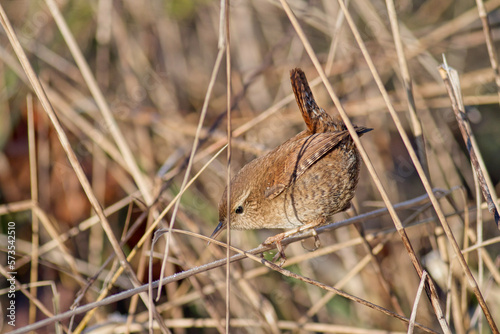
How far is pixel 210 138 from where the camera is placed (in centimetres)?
295

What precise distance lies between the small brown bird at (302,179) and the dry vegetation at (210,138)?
0.61m

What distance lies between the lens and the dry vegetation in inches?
115

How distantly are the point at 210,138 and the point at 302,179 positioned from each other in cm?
117

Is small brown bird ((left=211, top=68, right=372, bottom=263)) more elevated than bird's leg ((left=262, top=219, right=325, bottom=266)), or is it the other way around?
small brown bird ((left=211, top=68, right=372, bottom=263))

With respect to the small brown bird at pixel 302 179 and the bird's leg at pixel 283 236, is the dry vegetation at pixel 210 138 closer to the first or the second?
the small brown bird at pixel 302 179

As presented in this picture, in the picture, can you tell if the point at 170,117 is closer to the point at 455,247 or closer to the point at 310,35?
the point at 310,35

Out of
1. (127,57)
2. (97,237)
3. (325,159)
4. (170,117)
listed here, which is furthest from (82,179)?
(127,57)

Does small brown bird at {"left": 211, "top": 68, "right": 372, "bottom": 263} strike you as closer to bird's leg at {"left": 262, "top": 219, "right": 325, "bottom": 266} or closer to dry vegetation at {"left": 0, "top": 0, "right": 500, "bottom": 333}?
bird's leg at {"left": 262, "top": 219, "right": 325, "bottom": 266}

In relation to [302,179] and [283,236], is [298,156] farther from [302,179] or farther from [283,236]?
[283,236]

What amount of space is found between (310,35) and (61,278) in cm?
262

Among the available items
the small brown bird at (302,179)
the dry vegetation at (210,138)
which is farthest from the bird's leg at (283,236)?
the dry vegetation at (210,138)

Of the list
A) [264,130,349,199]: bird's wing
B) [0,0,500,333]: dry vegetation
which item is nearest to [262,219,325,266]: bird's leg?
[264,130,349,199]: bird's wing

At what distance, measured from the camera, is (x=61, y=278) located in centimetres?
311

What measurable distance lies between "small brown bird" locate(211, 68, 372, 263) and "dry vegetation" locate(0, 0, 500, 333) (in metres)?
0.61
